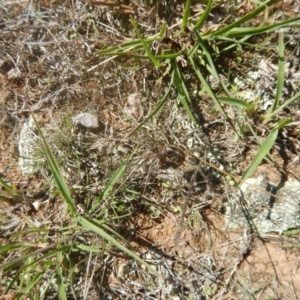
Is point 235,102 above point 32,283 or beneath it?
above

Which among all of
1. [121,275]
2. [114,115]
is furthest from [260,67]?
[121,275]

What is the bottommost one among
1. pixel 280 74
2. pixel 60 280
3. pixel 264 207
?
pixel 60 280

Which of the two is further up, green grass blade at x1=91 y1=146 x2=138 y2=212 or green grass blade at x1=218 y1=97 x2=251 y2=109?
green grass blade at x1=218 y1=97 x2=251 y2=109

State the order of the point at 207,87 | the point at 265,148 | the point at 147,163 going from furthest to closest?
the point at 147,163 < the point at 207,87 < the point at 265,148

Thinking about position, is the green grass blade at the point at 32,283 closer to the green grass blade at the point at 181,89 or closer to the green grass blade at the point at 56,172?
the green grass blade at the point at 56,172

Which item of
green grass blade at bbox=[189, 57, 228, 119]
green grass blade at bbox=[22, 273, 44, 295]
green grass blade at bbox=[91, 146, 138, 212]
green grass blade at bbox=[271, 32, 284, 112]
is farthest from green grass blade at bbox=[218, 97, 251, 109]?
green grass blade at bbox=[22, 273, 44, 295]

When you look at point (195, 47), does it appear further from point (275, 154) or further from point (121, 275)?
point (121, 275)

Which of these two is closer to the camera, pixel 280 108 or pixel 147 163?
pixel 280 108

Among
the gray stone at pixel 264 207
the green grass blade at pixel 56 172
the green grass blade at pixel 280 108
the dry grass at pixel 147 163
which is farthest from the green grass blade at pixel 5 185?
the green grass blade at pixel 280 108

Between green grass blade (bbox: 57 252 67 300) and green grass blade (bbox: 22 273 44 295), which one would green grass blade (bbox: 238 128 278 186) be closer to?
green grass blade (bbox: 57 252 67 300)

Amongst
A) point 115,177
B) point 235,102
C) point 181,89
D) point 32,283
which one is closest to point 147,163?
point 115,177

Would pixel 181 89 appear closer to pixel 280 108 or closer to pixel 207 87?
pixel 207 87
